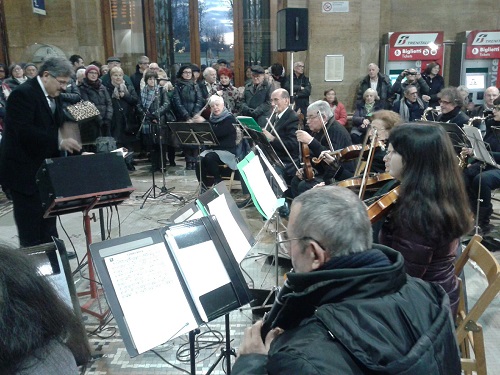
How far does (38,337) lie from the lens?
1174 mm

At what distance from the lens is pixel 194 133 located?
596cm

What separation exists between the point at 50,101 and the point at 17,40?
22.8 ft

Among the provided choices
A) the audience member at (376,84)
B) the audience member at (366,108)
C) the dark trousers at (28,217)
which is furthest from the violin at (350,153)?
the audience member at (376,84)

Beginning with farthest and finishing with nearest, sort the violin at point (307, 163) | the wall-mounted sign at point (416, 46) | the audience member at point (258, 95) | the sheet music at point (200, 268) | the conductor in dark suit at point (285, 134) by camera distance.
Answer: the wall-mounted sign at point (416, 46) < the audience member at point (258, 95) < the conductor in dark suit at point (285, 134) < the violin at point (307, 163) < the sheet music at point (200, 268)

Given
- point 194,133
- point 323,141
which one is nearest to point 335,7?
point 194,133

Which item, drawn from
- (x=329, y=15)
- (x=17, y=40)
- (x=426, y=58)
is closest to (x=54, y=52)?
(x=17, y=40)

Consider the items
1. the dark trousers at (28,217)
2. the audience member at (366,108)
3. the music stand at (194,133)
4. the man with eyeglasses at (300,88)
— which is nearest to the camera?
the dark trousers at (28,217)

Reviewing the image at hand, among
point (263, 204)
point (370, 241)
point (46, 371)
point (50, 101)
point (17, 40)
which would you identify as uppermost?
point (17, 40)

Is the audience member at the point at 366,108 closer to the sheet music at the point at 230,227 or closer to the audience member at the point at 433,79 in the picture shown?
the audience member at the point at 433,79

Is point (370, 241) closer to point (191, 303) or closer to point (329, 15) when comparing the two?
point (191, 303)

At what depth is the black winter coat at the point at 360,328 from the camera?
46.8 inches

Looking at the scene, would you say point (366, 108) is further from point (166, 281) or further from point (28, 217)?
point (166, 281)

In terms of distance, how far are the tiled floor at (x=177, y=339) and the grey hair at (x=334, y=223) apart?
1739mm

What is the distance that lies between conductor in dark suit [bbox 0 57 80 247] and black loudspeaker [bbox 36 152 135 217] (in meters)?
0.51
